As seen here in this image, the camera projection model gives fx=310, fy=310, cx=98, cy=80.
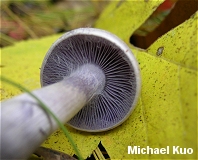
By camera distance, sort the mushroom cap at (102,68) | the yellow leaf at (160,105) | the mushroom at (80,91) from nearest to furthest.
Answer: the mushroom at (80,91)
the yellow leaf at (160,105)
the mushroom cap at (102,68)

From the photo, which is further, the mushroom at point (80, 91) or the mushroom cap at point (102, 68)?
the mushroom cap at point (102, 68)

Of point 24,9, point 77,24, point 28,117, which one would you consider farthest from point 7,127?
point 24,9

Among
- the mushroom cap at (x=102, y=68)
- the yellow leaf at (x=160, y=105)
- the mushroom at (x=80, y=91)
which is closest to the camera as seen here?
the mushroom at (x=80, y=91)

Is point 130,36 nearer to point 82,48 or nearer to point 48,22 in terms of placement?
point 82,48

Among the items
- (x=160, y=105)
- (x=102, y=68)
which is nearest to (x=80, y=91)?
(x=102, y=68)

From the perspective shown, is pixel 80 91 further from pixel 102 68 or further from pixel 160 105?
pixel 160 105

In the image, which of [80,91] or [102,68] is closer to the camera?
[80,91]

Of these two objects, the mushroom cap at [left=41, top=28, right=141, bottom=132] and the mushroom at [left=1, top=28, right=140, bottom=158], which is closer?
the mushroom at [left=1, top=28, right=140, bottom=158]
